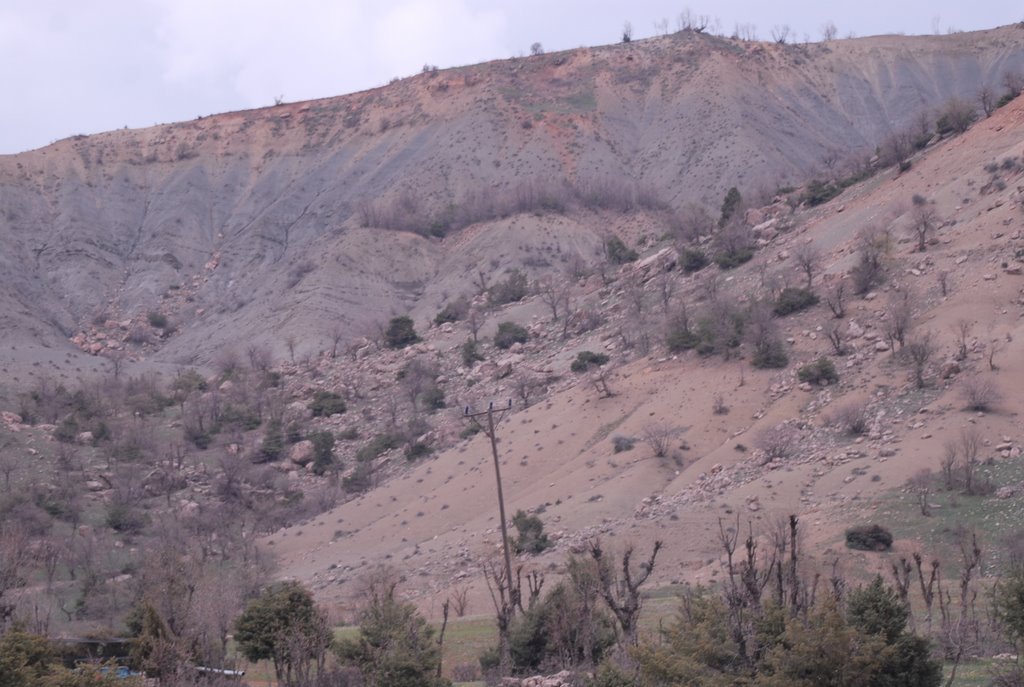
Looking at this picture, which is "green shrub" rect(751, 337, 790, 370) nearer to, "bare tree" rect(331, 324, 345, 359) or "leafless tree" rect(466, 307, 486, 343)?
"leafless tree" rect(466, 307, 486, 343)

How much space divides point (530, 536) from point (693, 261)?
29.4 metres

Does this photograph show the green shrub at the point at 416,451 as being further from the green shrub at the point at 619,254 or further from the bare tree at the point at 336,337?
the green shrub at the point at 619,254

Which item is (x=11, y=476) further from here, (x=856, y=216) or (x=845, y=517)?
(x=856, y=216)

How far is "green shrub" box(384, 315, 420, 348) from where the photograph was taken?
7162 cm

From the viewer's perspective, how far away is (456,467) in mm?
52188

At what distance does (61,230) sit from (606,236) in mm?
47323

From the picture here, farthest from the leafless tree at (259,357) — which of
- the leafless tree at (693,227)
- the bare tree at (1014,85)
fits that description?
the bare tree at (1014,85)

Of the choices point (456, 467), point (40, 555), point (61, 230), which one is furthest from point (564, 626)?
point (61, 230)

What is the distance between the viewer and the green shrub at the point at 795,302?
52969mm

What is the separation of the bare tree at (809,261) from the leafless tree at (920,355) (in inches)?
412

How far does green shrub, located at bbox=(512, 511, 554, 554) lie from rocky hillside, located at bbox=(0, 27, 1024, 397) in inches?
1430

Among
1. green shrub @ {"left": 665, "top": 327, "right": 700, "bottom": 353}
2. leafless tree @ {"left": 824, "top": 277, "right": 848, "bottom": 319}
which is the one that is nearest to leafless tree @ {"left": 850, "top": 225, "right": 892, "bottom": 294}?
leafless tree @ {"left": 824, "top": 277, "right": 848, "bottom": 319}

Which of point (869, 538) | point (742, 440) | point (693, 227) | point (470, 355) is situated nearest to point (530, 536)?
point (742, 440)

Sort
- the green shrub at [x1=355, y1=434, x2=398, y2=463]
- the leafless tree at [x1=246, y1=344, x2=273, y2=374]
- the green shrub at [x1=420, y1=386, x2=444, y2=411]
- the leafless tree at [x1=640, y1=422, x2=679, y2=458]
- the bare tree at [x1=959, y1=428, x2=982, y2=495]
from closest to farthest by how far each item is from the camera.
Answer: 1. the bare tree at [x1=959, y1=428, x2=982, y2=495]
2. the leafless tree at [x1=640, y1=422, x2=679, y2=458]
3. the green shrub at [x1=355, y1=434, x2=398, y2=463]
4. the green shrub at [x1=420, y1=386, x2=444, y2=411]
5. the leafless tree at [x1=246, y1=344, x2=273, y2=374]
